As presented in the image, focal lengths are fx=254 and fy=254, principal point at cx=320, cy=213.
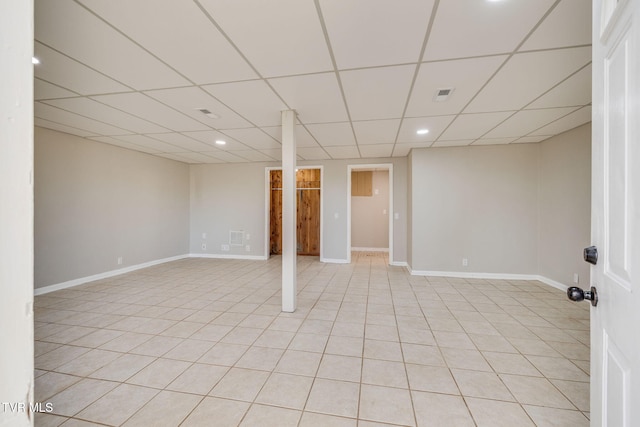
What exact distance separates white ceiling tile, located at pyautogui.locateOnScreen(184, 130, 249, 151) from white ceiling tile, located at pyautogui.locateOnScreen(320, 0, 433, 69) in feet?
9.18

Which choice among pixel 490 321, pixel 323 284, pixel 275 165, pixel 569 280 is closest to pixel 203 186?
pixel 275 165

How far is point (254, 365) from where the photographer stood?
213cm

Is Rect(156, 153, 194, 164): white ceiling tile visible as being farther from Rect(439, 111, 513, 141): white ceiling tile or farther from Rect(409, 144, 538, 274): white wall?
Rect(439, 111, 513, 141): white ceiling tile

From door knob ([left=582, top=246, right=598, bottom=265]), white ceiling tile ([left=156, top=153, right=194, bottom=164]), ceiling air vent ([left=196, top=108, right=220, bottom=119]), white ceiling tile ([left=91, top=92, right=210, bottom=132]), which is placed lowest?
door knob ([left=582, top=246, right=598, bottom=265])

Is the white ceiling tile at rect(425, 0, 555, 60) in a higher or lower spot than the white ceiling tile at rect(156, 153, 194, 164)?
lower

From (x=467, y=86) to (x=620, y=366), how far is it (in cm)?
254

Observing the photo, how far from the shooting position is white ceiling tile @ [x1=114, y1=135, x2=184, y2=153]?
438 cm

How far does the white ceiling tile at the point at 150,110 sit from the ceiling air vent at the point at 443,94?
3.11m

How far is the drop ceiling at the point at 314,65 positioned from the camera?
1.61 meters

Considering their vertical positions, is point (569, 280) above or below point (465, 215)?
below

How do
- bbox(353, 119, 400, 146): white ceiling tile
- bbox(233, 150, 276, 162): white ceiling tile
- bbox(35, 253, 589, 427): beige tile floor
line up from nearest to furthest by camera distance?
bbox(35, 253, 589, 427): beige tile floor
bbox(353, 119, 400, 146): white ceiling tile
bbox(233, 150, 276, 162): white ceiling tile

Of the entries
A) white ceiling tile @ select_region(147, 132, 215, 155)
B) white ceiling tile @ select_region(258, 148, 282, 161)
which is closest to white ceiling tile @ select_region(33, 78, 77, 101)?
white ceiling tile @ select_region(147, 132, 215, 155)
